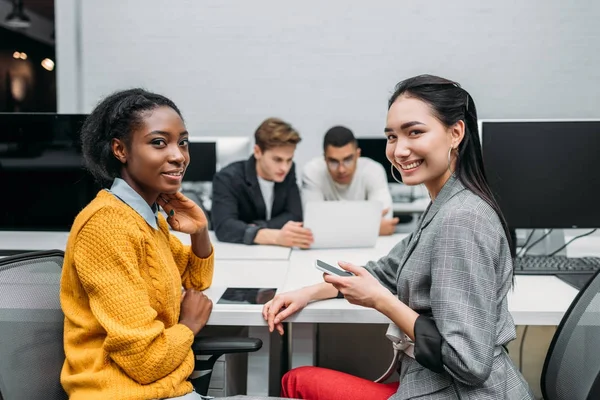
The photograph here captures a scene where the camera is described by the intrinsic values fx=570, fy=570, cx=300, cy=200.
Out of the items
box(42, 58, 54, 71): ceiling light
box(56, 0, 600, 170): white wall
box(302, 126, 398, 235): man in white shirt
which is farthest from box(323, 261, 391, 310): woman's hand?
box(42, 58, 54, 71): ceiling light

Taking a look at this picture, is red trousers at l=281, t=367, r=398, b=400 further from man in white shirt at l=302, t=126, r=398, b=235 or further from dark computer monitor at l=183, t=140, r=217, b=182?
dark computer monitor at l=183, t=140, r=217, b=182

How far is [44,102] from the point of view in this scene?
4324 millimetres

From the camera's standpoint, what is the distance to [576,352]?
3.90 ft

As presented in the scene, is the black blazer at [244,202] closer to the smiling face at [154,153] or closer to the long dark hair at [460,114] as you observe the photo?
the smiling face at [154,153]

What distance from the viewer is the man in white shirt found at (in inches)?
116

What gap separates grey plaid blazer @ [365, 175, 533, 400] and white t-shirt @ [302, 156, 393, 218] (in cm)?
184

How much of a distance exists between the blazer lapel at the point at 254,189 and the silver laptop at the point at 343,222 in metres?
0.61

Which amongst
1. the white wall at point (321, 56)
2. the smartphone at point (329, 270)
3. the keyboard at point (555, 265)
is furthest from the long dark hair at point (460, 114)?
the white wall at point (321, 56)

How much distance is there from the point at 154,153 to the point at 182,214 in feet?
1.12

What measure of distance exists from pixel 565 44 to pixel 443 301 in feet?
11.9

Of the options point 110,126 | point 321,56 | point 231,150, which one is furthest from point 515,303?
point 321,56

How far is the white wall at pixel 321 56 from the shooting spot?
13.3 ft

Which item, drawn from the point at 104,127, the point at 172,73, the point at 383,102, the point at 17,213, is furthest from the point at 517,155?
the point at 172,73

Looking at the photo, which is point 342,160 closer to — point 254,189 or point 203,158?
point 254,189
